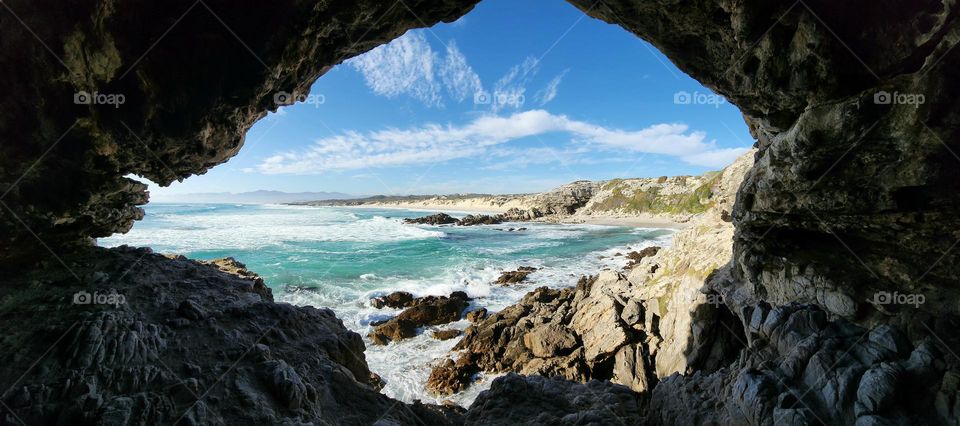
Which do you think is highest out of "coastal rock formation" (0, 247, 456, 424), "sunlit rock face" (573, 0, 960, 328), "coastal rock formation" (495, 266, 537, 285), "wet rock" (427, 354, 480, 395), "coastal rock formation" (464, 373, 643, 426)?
"sunlit rock face" (573, 0, 960, 328)

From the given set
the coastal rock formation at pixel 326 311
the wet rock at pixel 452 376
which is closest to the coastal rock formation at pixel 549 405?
the coastal rock formation at pixel 326 311

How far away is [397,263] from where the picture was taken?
32.7 m

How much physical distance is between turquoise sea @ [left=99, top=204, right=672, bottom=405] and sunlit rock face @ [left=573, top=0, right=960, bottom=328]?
10411 mm

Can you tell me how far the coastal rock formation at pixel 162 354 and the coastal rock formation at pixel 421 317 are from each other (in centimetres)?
910

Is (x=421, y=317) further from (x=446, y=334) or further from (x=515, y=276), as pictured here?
(x=515, y=276)

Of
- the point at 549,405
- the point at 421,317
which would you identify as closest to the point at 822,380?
the point at 549,405

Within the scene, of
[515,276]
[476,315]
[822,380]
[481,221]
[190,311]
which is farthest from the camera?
[481,221]

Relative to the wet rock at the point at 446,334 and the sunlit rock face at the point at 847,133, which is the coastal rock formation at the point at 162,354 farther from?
the wet rock at the point at 446,334

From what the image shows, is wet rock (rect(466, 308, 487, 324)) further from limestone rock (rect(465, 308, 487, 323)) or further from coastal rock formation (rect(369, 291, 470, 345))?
coastal rock formation (rect(369, 291, 470, 345))

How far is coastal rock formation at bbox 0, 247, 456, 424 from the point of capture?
15.3 feet

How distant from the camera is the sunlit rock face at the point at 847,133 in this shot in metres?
5.00

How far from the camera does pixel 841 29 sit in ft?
18.0

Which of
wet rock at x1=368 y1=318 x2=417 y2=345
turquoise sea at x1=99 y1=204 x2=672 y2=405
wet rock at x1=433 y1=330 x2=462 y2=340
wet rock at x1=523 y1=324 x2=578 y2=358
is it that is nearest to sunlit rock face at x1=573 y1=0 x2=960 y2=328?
wet rock at x1=523 y1=324 x2=578 y2=358

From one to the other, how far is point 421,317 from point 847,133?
1663 cm
